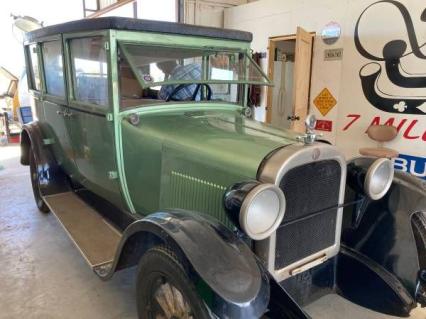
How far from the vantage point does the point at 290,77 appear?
6.97m

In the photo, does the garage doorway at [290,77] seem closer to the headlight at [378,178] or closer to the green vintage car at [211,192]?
the green vintage car at [211,192]

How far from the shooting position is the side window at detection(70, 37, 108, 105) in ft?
6.95

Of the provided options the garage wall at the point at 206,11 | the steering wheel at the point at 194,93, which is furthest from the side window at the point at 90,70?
the garage wall at the point at 206,11

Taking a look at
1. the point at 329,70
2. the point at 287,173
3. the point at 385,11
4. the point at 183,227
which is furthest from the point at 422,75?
the point at 183,227

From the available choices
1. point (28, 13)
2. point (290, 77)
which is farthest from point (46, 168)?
point (28, 13)

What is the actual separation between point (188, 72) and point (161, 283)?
139 centimetres

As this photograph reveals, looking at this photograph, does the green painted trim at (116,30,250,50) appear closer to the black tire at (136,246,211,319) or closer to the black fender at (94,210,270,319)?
the black fender at (94,210,270,319)

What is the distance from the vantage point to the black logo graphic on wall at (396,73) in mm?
4129

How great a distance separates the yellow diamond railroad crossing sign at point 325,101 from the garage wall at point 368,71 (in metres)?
0.06

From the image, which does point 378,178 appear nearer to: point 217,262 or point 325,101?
point 217,262

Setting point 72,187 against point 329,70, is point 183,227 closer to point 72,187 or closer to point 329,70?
point 72,187

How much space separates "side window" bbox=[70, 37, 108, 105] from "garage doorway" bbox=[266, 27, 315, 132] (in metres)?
2.19

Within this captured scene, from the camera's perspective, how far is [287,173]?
1.52 meters

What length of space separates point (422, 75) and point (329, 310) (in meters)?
3.26
